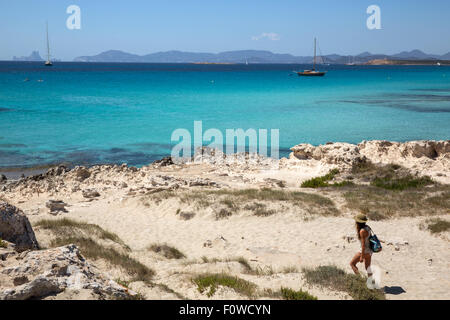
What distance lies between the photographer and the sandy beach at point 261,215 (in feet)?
26.2

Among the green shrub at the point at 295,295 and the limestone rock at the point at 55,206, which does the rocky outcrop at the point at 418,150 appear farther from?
the green shrub at the point at 295,295

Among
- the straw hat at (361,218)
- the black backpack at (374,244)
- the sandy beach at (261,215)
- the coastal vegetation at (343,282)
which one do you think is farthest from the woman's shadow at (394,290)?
the straw hat at (361,218)

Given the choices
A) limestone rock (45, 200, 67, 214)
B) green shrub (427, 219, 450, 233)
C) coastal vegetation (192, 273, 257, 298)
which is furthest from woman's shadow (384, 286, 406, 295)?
limestone rock (45, 200, 67, 214)

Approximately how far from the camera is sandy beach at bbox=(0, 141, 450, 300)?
26.2ft

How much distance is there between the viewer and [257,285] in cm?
723

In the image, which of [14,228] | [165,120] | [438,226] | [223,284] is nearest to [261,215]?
[438,226]

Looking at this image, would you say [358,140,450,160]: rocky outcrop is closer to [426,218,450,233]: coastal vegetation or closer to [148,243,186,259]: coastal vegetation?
[426,218,450,233]: coastal vegetation

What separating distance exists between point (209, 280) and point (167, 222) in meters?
6.10

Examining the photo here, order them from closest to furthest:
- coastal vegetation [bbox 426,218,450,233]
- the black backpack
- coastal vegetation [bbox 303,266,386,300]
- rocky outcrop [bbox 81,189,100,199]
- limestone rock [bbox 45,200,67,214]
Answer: coastal vegetation [bbox 303,266,386,300]
the black backpack
coastal vegetation [bbox 426,218,450,233]
limestone rock [bbox 45,200,67,214]
rocky outcrop [bbox 81,189,100,199]

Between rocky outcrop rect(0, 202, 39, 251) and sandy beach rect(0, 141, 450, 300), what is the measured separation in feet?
3.11

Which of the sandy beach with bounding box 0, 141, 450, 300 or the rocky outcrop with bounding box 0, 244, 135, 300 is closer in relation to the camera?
the rocky outcrop with bounding box 0, 244, 135, 300

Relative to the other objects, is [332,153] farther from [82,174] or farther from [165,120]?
[165,120]

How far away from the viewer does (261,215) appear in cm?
1284

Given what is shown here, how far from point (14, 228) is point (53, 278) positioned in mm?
3008
